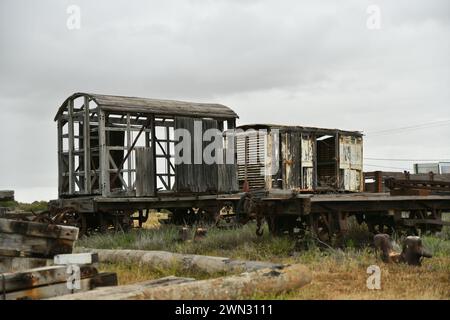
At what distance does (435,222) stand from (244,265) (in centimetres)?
654

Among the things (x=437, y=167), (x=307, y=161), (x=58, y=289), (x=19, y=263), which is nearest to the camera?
(x=58, y=289)

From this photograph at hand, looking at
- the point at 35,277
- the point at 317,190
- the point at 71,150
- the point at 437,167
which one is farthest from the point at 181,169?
the point at 437,167

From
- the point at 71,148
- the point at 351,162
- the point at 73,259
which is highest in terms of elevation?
the point at 71,148

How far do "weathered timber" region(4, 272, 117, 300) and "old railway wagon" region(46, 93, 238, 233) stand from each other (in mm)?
9213

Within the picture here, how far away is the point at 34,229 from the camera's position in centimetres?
739

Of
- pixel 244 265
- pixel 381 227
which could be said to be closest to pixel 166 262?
pixel 244 265

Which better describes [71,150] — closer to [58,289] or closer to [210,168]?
[210,168]

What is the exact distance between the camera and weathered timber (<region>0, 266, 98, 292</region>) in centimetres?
607

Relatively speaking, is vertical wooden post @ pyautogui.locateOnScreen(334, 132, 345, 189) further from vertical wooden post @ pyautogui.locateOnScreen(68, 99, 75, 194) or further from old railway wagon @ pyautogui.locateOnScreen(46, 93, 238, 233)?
vertical wooden post @ pyautogui.locateOnScreen(68, 99, 75, 194)

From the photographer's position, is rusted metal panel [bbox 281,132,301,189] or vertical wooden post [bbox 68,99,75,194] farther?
rusted metal panel [bbox 281,132,301,189]

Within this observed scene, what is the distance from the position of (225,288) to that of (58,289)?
193cm

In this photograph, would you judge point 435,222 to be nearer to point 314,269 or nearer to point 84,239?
point 314,269

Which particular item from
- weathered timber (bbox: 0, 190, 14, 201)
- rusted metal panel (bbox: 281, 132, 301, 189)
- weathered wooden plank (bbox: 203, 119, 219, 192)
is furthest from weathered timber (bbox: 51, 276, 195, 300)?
rusted metal panel (bbox: 281, 132, 301, 189)

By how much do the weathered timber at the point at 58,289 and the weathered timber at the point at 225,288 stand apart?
2.80 feet
